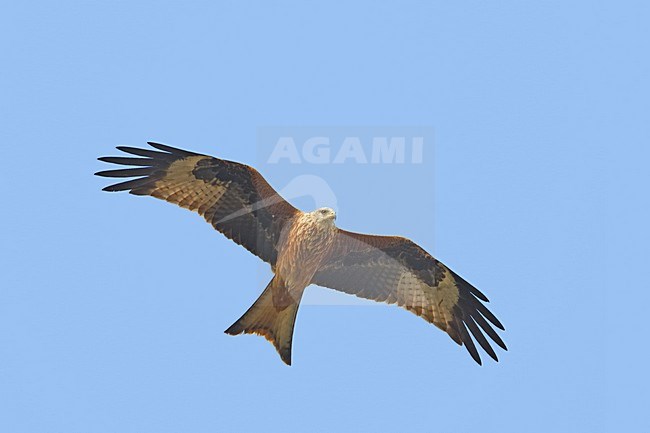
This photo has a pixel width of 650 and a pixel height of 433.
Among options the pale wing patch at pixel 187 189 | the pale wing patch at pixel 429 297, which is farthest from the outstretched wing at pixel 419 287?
the pale wing patch at pixel 187 189

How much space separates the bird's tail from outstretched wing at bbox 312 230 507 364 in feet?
1.84

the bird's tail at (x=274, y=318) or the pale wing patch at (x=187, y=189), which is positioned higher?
the pale wing patch at (x=187, y=189)

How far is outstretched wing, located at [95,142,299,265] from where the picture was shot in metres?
13.1

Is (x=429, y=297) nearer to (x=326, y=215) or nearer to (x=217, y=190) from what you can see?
(x=326, y=215)

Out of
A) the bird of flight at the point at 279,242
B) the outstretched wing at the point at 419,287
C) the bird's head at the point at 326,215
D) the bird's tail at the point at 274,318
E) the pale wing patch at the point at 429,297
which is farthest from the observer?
the pale wing patch at the point at 429,297

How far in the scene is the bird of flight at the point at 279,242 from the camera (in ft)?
43.0

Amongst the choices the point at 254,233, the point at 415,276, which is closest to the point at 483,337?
the point at 415,276

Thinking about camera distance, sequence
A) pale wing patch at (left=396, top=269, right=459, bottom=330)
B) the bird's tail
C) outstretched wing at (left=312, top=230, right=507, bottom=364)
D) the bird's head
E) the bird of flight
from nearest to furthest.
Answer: the bird's head < the bird of flight < the bird's tail < outstretched wing at (left=312, top=230, right=507, bottom=364) < pale wing patch at (left=396, top=269, right=459, bottom=330)

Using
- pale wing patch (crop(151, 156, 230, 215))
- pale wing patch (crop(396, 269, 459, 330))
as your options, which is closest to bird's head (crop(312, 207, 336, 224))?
pale wing patch (crop(151, 156, 230, 215))

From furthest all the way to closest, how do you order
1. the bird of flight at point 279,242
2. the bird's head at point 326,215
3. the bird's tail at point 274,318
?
the bird's tail at point 274,318 < the bird of flight at point 279,242 < the bird's head at point 326,215

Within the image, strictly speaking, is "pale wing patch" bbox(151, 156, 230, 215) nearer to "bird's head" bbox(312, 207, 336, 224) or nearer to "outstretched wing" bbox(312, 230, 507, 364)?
"bird's head" bbox(312, 207, 336, 224)

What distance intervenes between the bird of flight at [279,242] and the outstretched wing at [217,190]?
0.5 inches

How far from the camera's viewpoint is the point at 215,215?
1334 cm

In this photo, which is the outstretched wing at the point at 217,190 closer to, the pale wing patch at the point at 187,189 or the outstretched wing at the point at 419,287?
the pale wing patch at the point at 187,189
